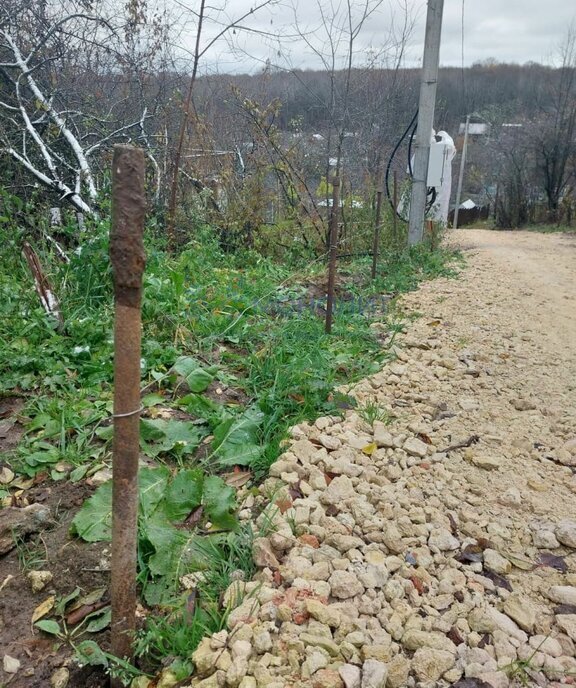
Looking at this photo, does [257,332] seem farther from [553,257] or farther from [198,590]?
[553,257]

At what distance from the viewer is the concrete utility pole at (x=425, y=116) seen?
25.2 feet

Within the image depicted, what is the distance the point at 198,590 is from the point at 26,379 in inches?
62.2

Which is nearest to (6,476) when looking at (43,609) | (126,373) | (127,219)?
(43,609)

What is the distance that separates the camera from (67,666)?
161cm

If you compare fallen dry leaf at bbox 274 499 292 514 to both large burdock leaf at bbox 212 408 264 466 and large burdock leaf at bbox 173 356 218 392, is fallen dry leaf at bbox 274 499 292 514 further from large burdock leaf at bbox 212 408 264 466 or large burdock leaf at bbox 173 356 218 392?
large burdock leaf at bbox 173 356 218 392

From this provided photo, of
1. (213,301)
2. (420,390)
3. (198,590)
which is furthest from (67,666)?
(213,301)

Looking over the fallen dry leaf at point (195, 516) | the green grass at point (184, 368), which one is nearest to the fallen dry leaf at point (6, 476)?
the green grass at point (184, 368)

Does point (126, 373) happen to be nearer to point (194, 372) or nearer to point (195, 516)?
point (195, 516)

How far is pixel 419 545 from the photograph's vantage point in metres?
2.03

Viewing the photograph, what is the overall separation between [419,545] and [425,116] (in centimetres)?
711

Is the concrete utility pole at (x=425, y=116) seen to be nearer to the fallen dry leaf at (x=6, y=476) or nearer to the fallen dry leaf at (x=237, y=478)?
the fallen dry leaf at (x=237, y=478)

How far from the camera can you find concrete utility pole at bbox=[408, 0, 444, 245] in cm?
767

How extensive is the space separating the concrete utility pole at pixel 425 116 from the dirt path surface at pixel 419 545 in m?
4.77

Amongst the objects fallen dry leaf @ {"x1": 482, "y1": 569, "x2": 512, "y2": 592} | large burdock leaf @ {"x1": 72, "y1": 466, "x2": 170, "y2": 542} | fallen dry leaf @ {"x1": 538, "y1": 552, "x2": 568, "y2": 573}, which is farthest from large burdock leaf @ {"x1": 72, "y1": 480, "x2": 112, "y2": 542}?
fallen dry leaf @ {"x1": 538, "y1": 552, "x2": 568, "y2": 573}
